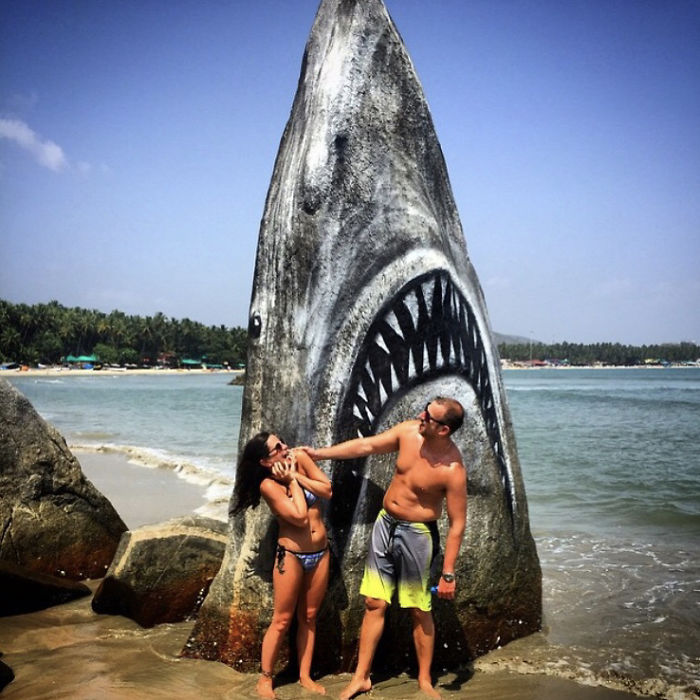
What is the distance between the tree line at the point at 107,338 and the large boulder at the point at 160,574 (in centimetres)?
6043

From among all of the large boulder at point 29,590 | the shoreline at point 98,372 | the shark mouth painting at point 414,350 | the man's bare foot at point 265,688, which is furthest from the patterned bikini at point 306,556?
→ the shoreline at point 98,372

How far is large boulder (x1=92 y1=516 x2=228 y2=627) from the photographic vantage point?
14.0 ft

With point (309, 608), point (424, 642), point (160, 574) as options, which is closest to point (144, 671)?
point (160, 574)

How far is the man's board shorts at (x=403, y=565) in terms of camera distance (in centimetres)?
335

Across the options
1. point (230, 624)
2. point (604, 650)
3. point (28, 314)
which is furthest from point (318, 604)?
point (28, 314)

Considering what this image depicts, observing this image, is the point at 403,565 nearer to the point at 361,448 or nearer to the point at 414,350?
the point at 361,448

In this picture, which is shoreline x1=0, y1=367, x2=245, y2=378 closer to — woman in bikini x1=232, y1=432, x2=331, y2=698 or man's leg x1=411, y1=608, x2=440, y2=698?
woman in bikini x1=232, y1=432, x2=331, y2=698

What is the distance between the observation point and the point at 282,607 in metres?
3.31

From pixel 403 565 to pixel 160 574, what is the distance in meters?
1.74

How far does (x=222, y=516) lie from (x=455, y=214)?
5.17 metres

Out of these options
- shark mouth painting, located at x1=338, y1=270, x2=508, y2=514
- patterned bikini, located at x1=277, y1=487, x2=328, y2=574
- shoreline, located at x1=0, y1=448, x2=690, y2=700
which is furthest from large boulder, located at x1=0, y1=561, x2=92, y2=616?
shark mouth painting, located at x1=338, y1=270, x2=508, y2=514

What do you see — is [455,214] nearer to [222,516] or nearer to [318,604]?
[318,604]

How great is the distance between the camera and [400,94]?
393 cm

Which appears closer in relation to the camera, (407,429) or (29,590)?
(407,429)
